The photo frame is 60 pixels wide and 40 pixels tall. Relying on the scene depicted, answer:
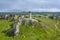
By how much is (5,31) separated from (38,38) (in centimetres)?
1334

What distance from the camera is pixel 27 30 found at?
202ft

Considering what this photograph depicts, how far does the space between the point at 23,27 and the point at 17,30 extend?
4618 mm

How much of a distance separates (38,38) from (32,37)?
2077 mm

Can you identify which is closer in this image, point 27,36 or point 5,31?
point 27,36

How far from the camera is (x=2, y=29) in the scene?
66.1m

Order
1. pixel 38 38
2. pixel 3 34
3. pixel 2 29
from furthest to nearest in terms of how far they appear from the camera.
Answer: pixel 2 29 < pixel 3 34 < pixel 38 38

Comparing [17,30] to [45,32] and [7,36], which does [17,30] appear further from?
[45,32]

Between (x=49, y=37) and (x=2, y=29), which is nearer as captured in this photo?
(x=49, y=37)

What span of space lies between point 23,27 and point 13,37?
25.7 feet

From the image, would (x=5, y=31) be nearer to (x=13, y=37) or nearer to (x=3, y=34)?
(x=3, y=34)

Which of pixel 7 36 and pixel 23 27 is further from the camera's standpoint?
pixel 23 27

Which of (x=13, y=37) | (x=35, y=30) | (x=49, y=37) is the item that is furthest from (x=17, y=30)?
(x=49, y=37)

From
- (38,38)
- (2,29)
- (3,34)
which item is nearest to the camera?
(38,38)

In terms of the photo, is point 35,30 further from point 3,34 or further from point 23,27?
point 3,34
